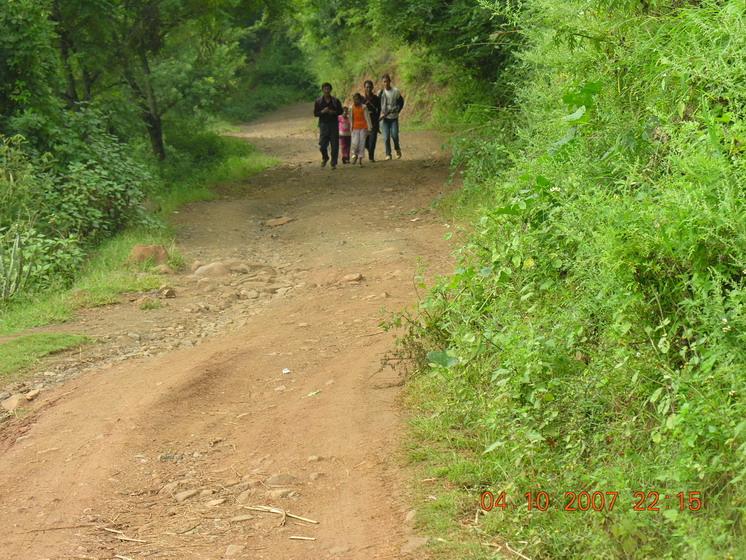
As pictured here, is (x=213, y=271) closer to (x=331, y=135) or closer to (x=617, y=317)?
(x=617, y=317)

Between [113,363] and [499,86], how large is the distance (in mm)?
9197

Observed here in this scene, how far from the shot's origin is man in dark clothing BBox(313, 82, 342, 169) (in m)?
17.5

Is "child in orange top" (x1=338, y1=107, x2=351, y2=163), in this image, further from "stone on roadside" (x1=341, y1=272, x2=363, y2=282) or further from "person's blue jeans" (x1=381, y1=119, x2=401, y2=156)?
"stone on roadside" (x1=341, y1=272, x2=363, y2=282)

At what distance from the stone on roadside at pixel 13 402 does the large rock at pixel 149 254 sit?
12.9ft

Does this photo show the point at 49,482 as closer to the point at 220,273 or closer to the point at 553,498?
the point at 553,498

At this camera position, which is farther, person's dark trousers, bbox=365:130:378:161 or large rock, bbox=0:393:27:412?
person's dark trousers, bbox=365:130:378:161

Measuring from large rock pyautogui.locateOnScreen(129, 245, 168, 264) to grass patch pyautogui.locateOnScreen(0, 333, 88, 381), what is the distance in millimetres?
2601

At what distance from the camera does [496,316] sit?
5.41 meters

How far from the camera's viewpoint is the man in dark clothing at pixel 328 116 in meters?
17.5

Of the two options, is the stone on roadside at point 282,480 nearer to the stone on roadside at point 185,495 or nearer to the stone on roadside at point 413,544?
the stone on roadside at point 185,495

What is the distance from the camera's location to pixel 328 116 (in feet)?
57.5

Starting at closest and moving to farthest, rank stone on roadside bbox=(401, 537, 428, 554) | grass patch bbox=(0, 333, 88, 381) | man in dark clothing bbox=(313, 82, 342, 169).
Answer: stone on roadside bbox=(401, 537, 428, 554) → grass patch bbox=(0, 333, 88, 381) → man in dark clothing bbox=(313, 82, 342, 169)

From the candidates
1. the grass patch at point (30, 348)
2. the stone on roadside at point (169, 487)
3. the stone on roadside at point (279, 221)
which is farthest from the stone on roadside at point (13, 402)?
the stone on roadside at point (279, 221)

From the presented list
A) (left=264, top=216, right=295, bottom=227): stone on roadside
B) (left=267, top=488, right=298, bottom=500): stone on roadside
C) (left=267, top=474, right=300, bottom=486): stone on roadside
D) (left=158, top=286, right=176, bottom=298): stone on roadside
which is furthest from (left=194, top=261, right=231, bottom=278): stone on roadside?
(left=267, top=488, right=298, bottom=500): stone on roadside
